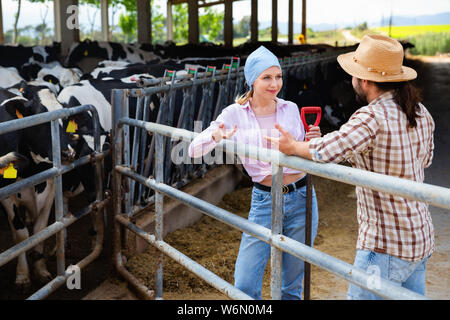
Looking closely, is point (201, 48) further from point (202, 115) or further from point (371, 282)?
point (371, 282)

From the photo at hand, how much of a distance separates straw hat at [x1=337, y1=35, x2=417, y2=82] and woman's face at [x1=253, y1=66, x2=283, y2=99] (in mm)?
585

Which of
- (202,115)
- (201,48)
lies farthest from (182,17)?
(202,115)

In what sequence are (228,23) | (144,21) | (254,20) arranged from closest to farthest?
1. (144,21)
2. (228,23)
3. (254,20)

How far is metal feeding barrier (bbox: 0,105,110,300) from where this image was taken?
102 inches

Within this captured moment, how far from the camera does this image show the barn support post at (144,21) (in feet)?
47.6

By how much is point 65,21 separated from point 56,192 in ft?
28.6

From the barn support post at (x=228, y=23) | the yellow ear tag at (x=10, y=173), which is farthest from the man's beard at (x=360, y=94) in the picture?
the barn support post at (x=228, y=23)

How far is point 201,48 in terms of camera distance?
14.5 meters

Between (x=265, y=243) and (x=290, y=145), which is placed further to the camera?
(x=265, y=243)

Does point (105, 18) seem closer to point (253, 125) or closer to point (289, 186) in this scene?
point (253, 125)

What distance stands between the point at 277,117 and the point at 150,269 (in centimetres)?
175

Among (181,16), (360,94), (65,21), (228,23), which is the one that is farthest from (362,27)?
(360,94)

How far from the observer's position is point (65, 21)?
1080 centimetres
